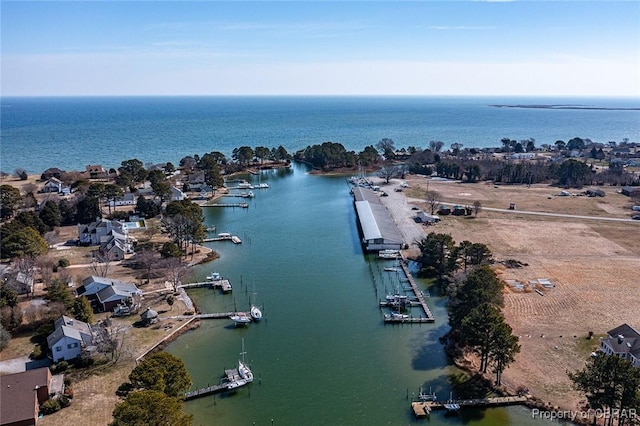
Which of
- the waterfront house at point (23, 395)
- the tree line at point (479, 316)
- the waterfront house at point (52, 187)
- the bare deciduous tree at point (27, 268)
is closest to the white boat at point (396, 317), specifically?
the tree line at point (479, 316)

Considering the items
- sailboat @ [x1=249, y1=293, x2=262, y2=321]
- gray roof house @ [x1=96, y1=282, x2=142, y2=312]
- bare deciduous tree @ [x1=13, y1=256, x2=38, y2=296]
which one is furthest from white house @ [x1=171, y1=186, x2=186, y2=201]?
sailboat @ [x1=249, y1=293, x2=262, y2=321]

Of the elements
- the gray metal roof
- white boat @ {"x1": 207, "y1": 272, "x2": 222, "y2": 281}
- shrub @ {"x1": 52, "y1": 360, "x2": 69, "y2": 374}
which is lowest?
shrub @ {"x1": 52, "y1": 360, "x2": 69, "y2": 374}

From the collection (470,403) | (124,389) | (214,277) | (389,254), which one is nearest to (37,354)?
(124,389)

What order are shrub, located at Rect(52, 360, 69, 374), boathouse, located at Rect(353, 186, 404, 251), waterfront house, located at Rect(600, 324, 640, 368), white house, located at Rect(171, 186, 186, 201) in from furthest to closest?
1. white house, located at Rect(171, 186, 186, 201)
2. boathouse, located at Rect(353, 186, 404, 251)
3. shrub, located at Rect(52, 360, 69, 374)
4. waterfront house, located at Rect(600, 324, 640, 368)

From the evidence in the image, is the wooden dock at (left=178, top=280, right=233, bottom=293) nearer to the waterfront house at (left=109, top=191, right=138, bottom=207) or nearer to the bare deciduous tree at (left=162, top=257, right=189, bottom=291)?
the bare deciduous tree at (left=162, top=257, right=189, bottom=291)

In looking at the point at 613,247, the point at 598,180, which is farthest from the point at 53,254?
the point at 598,180

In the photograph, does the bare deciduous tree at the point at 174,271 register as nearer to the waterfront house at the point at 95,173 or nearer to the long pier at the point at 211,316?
the long pier at the point at 211,316

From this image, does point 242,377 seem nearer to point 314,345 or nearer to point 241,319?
point 314,345
